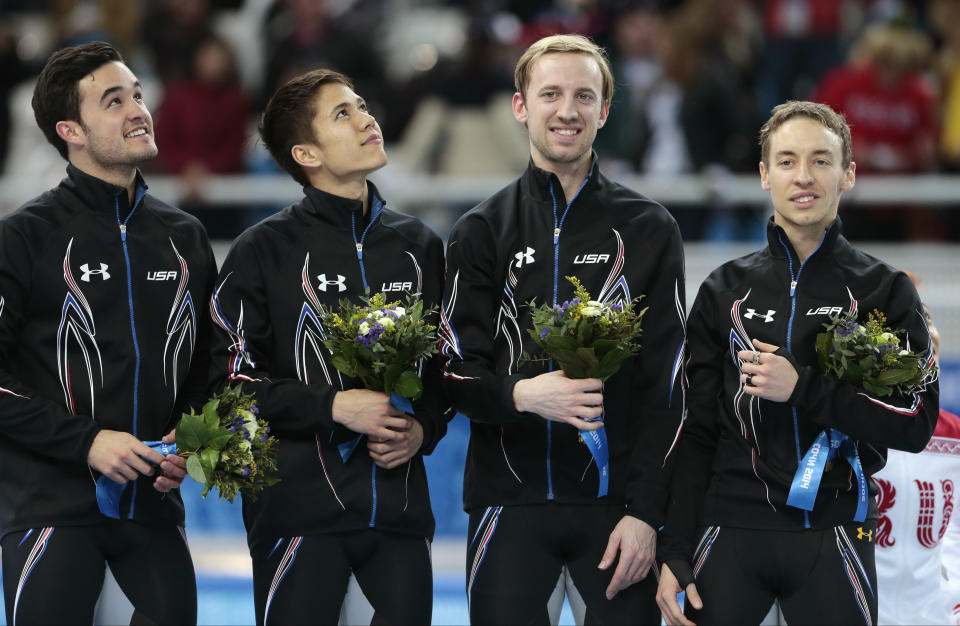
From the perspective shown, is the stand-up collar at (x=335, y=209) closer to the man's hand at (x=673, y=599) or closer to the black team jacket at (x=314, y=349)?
the black team jacket at (x=314, y=349)

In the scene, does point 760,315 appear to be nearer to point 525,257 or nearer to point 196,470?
point 525,257

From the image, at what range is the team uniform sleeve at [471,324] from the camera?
4219 millimetres

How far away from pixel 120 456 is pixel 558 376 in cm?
144

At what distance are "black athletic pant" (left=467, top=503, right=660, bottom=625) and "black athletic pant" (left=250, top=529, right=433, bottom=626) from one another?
0.21 meters

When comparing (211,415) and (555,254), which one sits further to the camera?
(555,254)

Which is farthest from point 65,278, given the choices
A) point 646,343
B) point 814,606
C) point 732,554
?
point 814,606

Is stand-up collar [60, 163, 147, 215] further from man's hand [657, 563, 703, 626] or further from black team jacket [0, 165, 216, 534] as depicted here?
man's hand [657, 563, 703, 626]

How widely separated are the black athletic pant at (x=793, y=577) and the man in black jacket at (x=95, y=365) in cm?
177

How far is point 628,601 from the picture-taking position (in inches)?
165

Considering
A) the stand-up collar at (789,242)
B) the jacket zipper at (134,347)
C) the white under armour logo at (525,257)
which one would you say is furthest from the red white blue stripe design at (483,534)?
the stand-up collar at (789,242)

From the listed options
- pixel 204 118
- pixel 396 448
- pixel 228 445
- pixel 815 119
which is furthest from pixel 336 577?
pixel 204 118

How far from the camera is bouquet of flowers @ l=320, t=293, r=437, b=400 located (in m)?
4.04

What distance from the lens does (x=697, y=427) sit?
14.4 ft

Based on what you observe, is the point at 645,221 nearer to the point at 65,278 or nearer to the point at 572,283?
the point at 572,283
